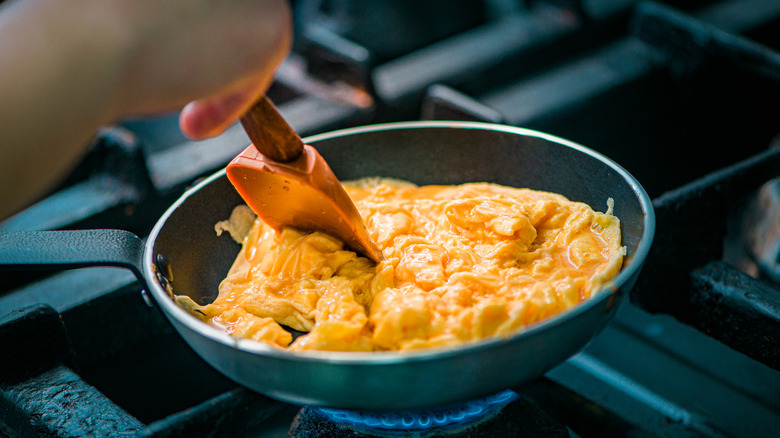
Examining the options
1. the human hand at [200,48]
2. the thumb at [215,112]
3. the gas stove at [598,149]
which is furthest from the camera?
the gas stove at [598,149]

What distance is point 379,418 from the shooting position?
3.63 feet

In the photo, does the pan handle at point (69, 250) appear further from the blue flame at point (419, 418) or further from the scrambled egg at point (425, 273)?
the blue flame at point (419, 418)

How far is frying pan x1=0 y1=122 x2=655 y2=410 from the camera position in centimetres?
83

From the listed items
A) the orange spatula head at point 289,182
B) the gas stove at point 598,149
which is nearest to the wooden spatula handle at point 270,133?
the orange spatula head at point 289,182

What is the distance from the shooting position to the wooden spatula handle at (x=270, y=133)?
106 cm

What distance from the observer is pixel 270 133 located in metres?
1.09

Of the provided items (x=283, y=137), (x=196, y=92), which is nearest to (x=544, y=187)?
(x=283, y=137)

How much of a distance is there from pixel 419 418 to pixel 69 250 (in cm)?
68

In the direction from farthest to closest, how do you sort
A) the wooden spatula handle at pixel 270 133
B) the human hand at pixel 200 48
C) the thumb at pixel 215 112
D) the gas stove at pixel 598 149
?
the gas stove at pixel 598 149, the wooden spatula handle at pixel 270 133, the thumb at pixel 215 112, the human hand at pixel 200 48

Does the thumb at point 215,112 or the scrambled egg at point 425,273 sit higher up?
the thumb at point 215,112

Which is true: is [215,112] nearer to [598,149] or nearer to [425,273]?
[425,273]

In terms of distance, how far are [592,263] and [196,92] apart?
773 mm

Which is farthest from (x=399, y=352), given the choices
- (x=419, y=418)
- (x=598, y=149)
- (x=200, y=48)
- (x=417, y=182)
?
(x=598, y=149)

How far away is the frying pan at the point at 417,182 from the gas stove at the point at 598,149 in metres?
0.08
